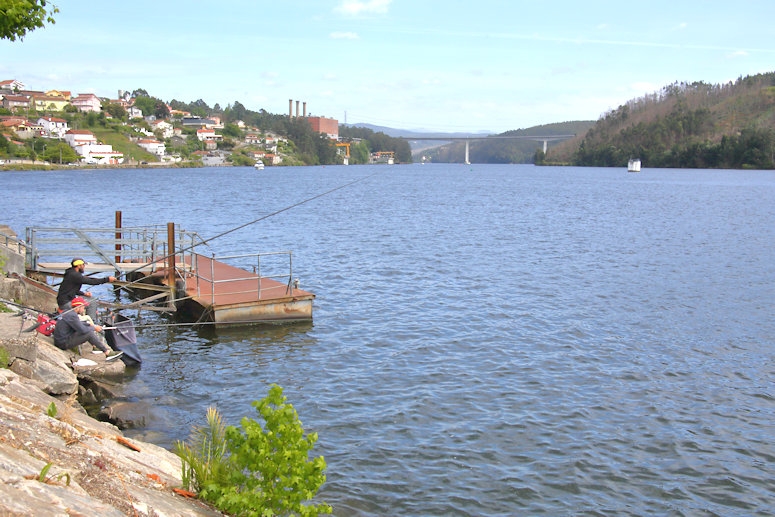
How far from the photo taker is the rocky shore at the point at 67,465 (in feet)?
17.5

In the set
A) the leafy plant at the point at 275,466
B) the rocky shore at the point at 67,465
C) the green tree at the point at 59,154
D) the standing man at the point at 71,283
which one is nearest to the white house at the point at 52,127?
the green tree at the point at 59,154

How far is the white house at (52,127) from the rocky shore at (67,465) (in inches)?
7406

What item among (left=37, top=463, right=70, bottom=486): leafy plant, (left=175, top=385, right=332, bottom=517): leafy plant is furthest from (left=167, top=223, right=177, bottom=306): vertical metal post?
(left=37, top=463, right=70, bottom=486): leafy plant

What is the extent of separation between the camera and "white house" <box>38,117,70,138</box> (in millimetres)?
176750

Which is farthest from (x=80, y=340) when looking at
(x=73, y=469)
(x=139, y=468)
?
(x=73, y=469)

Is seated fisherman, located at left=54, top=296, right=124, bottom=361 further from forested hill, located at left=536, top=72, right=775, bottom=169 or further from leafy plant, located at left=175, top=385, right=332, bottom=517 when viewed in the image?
forested hill, located at left=536, top=72, right=775, bottom=169

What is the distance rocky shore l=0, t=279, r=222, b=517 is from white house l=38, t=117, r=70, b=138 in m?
188

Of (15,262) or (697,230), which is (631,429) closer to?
(15,262)

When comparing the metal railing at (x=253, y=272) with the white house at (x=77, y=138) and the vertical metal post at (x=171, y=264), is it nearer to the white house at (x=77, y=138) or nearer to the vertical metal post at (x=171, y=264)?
the vertical metal post at (x=171, y=264)

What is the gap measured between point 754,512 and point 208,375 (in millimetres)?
10819

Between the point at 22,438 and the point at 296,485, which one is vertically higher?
the point at 22,438

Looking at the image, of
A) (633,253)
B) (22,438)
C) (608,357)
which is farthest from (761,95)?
(22,438)

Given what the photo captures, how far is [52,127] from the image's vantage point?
177 meters

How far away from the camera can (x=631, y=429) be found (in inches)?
479
